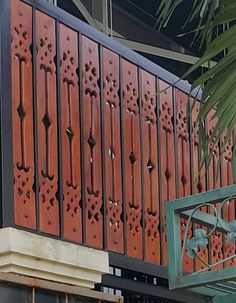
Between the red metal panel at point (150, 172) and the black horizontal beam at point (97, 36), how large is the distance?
0.14 meters

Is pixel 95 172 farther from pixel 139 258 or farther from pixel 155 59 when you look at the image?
pixel 155 59

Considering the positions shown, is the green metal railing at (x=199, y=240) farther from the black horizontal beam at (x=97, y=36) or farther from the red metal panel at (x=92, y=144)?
the red metal panel at (x=92, y=144)

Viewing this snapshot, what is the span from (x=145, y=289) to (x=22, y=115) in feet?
8.31

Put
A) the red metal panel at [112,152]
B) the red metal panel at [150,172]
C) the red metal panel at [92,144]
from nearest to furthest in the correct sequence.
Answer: the red metal panel at [92,144], the red metal panel at [112,152], the red metal panel at [150,172]

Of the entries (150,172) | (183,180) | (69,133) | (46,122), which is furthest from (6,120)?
(183,180)

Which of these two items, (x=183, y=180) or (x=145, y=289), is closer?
(x=145, y=289)

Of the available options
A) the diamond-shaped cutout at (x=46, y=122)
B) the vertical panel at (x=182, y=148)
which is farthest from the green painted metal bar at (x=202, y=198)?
the vertical panel at (x=182, y=148)

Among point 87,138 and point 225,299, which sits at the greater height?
point 87,138

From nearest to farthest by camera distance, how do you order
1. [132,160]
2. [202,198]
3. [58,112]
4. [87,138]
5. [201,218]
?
[202,198]
[201,218]
[58,112]
[87,138]
[132,160]

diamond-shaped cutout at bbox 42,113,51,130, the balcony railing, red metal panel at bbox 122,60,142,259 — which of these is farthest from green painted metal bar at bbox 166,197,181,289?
red metal panel at bbox 122,60,142,259

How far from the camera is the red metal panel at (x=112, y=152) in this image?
798 cm

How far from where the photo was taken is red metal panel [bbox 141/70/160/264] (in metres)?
8.55

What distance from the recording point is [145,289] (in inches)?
346

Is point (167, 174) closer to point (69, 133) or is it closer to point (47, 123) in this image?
point (69, 133)
